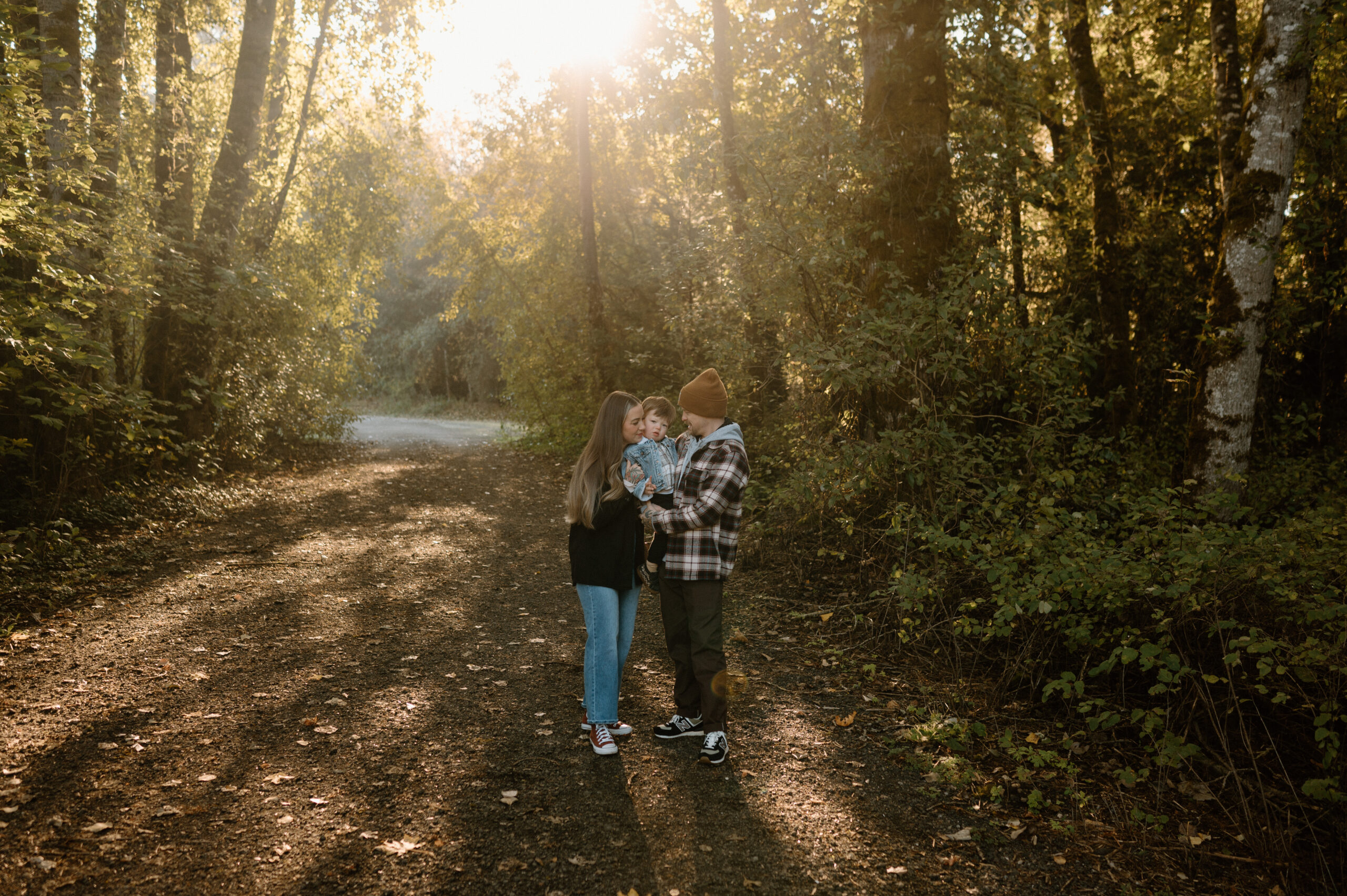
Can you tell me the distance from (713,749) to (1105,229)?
1074cm

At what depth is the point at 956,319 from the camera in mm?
7121

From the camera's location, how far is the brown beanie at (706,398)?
4395 millimetres

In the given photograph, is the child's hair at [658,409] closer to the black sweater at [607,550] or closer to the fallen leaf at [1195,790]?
the black sweater at [607,550]

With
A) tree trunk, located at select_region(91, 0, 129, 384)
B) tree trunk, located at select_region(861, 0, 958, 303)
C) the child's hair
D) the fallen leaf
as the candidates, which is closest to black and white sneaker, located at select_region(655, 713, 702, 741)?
the child's hair

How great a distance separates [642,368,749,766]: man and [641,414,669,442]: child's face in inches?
8.4

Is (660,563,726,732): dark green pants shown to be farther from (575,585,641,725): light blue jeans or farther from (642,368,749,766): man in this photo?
(575,585,641,725): light blue jeans

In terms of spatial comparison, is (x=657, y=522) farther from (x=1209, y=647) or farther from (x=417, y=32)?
(x=417, y=32)

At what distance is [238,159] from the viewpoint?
39.8ft

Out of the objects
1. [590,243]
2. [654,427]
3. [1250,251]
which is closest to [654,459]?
[654,427]

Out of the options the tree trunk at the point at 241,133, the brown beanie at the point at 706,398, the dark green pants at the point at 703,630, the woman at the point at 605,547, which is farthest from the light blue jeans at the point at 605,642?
the tree trunk at the point at 241,133

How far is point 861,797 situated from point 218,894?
3005 mm

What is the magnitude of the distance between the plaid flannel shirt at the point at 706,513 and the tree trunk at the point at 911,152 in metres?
4.45

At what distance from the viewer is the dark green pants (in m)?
4.32

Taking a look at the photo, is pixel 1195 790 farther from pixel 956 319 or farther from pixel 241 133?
pixel 241 133
